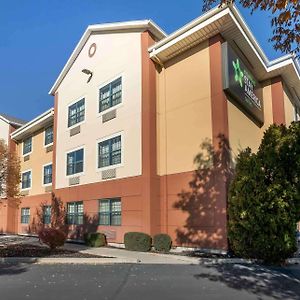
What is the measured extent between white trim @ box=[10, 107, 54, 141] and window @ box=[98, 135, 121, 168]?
25.9 feet

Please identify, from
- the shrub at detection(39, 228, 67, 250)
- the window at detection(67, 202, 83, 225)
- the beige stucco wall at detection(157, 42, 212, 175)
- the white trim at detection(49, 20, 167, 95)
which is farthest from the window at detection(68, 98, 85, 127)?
the shrub at detection(39, 228, 67, 250)

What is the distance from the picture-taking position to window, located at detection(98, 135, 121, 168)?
68.0 ft

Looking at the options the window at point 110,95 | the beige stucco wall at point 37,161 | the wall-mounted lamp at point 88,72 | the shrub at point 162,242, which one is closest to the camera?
the shrub at point 162,242

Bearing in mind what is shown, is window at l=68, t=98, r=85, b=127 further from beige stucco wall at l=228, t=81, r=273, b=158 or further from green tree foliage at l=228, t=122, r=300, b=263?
green tree foliage at l=228, t=122, r=300, b=263

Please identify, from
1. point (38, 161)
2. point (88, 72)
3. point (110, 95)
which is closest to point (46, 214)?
point (38, 161)

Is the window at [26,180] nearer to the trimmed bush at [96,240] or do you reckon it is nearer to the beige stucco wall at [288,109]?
the trimmed bush at [96,240]

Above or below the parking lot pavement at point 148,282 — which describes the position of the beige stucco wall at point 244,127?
above

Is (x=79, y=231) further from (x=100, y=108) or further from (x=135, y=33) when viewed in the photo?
(x=135, y=33)

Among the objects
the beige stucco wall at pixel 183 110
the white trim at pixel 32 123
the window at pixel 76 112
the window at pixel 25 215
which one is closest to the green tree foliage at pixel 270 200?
the beige stucco wall at pixel 183 110

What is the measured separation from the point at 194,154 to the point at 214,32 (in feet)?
18.0

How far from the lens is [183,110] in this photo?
1888 centimetres

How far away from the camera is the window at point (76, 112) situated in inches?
953

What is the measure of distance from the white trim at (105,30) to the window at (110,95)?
110 inches

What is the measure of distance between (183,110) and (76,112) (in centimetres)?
850
